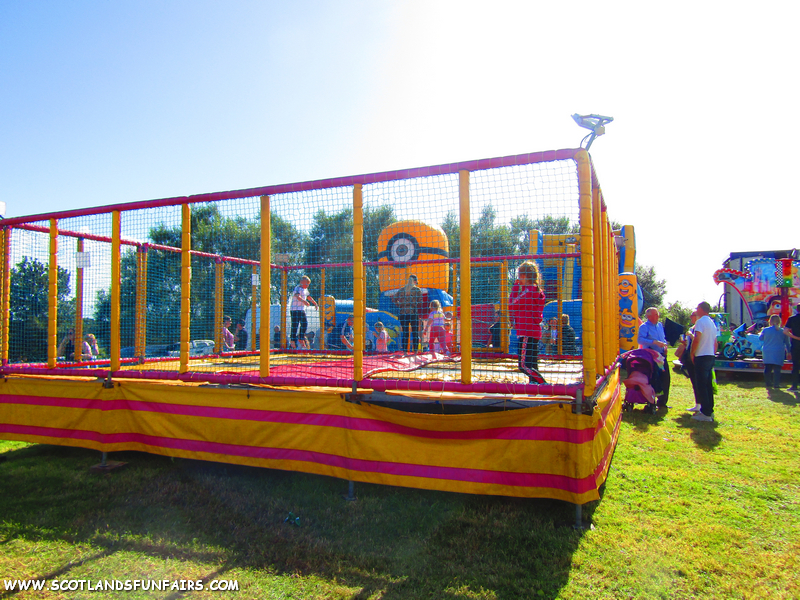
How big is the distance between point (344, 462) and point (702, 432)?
4.98 m

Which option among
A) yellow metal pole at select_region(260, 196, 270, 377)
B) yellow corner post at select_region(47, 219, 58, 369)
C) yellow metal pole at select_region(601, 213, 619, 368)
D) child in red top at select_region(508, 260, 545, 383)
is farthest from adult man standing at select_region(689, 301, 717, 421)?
yellow corner post at select_region(47, 219, 58, 369)

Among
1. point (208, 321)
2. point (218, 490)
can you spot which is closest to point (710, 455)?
point (218, 490)

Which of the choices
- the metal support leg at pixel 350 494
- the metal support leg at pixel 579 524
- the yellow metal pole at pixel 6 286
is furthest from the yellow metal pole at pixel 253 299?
the metal support leg at pixel 579 524

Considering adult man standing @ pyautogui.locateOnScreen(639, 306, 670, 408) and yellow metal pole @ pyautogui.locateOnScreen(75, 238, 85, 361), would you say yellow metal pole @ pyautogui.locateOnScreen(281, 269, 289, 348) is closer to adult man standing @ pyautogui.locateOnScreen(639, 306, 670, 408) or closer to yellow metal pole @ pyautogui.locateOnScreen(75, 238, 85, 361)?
yellow metal pole @ pyautogui.locateOnScreen(75, 238, 85, 361)

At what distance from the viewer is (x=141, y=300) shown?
6219mm

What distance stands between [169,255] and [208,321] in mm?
1307

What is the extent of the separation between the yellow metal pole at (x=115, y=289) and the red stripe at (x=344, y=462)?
0.83 metres

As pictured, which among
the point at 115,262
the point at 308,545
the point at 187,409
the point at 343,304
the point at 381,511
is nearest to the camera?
the point at 308,545

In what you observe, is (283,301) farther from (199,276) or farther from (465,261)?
(465,261)

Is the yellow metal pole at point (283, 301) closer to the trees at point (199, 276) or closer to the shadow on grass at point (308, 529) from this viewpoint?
the trees at point (199, 276)

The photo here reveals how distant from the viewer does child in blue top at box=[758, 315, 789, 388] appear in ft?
31.4

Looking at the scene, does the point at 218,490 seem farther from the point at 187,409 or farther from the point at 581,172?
the point at 581,172

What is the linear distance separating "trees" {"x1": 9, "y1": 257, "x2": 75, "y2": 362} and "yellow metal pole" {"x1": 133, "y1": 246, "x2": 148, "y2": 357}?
31.1 inches

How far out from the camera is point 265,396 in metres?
4.13
